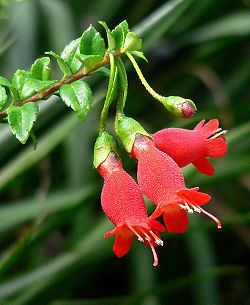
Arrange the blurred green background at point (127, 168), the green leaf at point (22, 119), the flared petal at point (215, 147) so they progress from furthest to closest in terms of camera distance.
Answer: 1. the blurred green background at point (127, 168)
2. the flared petal at point (215, 147)
3. the green leaf at point (22, 119)

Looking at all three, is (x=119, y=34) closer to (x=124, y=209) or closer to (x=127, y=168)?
(x=124, y=209)

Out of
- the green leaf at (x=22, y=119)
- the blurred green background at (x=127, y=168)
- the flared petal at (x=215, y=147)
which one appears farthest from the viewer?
the blurred green background at (x=127, y=168)

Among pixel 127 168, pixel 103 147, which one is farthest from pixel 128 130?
pixel 127 168

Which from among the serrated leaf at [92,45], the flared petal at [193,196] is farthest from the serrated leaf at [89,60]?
the flared petal at [193,196]

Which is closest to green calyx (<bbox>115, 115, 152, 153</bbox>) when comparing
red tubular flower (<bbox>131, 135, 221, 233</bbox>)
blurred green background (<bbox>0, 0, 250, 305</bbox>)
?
red tubular flower (<bbox>131, 135, 221, 233</bbox>)

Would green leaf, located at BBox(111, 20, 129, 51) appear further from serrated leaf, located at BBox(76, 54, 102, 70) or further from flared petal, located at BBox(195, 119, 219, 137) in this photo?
flared petal, located at BBox(195, 119, 219, 137)

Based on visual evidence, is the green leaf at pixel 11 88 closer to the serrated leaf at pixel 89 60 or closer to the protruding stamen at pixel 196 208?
the serrated leaf at pixel 89 60

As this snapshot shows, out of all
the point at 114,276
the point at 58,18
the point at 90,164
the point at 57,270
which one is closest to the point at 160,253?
the point at 114,276
